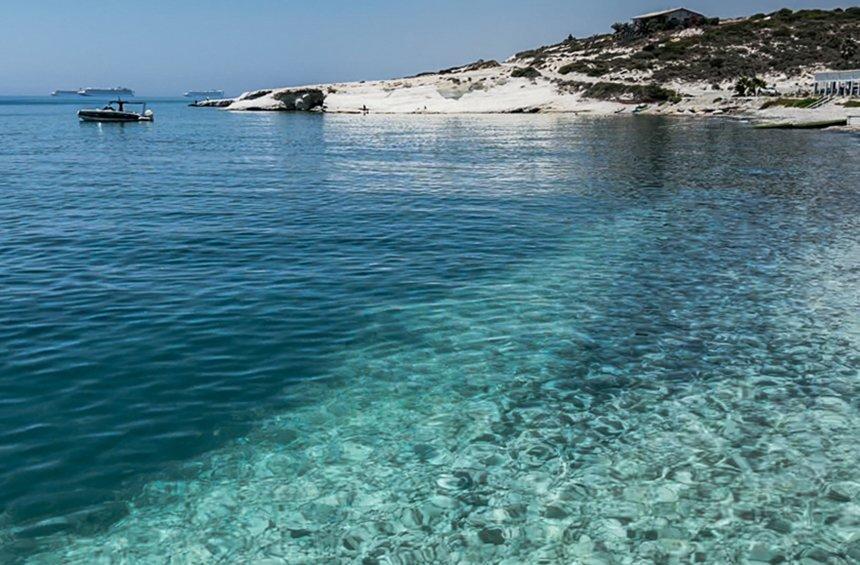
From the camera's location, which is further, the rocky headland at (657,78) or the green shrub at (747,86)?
the rocky headland at (657,78)

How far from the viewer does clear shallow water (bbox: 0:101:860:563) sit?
8.54 meters

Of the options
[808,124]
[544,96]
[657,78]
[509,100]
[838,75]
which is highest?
[657,78]

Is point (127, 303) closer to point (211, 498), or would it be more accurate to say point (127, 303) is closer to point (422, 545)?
point (211, 498)

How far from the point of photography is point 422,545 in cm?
820

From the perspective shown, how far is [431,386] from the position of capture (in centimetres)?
1265

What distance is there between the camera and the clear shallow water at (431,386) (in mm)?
8539

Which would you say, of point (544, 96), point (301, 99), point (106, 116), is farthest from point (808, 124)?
point (301, 99)

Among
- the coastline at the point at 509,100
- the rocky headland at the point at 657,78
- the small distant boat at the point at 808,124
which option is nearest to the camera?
the small distant boat at the point at 808,124

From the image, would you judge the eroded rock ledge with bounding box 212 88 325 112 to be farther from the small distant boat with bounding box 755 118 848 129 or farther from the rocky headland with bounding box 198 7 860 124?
the small distant boat with bounding box 755 118 848 129

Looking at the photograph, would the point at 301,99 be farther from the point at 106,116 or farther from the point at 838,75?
the point at 838,75

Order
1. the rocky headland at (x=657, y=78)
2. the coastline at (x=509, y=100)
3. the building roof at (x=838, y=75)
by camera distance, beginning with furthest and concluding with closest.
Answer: the rocky headland at (x=657, y=78) → the coastline at (x=509, y=100) → the building roof at (x=838, y=75)

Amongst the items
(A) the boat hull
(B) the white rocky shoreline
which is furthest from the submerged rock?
(A) the boat hull

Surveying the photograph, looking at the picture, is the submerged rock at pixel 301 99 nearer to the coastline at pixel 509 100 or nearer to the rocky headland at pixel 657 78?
the coastline at pixel 509 100

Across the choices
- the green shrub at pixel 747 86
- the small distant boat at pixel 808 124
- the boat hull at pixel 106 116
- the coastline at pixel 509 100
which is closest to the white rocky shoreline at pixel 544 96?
the coastline at pixel 509 100
